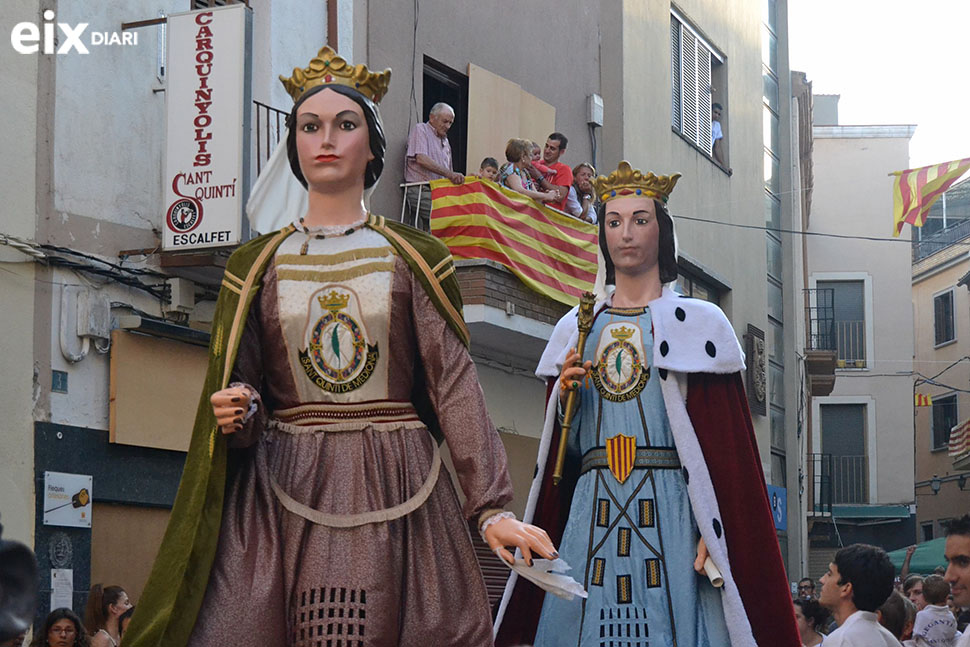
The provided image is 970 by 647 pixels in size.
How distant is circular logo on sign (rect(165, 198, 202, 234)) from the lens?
36.2 feet

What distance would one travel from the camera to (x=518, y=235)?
14445 mm

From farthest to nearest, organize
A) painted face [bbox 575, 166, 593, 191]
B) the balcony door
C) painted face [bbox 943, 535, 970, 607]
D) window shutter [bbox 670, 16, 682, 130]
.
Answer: the balcony door
window shutter [bbox 670, 16, 682, 130]
painted face [bbox 575, 166, 593, 191]
painted face [bbox 943, 535, 970, 607]

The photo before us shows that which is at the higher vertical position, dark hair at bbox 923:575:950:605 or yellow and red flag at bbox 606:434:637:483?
yellow and red flag at bbox 606:434:637:483

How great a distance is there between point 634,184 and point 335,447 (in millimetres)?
2656

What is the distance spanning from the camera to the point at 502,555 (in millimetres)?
4520

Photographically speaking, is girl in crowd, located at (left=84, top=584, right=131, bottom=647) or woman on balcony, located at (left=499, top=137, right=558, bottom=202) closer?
girl in crowd, located at (left=84, top=584, right=131, bottom=647)

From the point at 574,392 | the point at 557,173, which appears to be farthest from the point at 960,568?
the point at 557,173

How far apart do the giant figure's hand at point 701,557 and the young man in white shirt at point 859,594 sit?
0.87 m

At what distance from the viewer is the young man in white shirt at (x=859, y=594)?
6.78 metres

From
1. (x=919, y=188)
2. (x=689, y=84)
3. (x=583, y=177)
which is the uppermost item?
(x=689, y=84)

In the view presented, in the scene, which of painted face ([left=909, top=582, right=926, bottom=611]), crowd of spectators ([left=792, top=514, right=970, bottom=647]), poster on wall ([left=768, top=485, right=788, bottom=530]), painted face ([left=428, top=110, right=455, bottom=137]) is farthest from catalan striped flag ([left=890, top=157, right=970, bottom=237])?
crowd of spectators ([left=792, top=514, right=970, bottom=647])

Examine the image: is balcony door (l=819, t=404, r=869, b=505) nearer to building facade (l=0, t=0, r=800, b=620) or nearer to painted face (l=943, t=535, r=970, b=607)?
building facade (l=0, t=0, r=800, b=620)

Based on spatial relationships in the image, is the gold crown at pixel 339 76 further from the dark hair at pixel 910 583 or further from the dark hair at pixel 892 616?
the dark hair at pixel 910 583

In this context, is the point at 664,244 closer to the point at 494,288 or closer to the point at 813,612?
the point at 813,612
